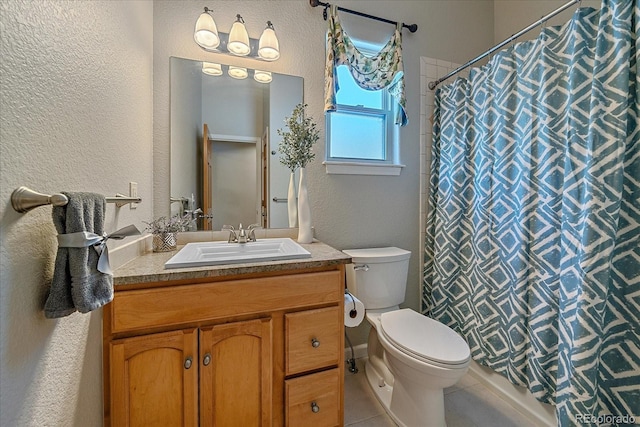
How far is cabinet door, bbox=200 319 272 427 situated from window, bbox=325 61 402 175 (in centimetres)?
113

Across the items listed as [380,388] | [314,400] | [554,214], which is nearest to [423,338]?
[380,388]

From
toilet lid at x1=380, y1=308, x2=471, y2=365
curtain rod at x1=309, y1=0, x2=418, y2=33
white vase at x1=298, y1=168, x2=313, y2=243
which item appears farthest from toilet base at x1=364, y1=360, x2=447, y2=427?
curtain rod at x1=309, y1=0, x2=418, y2=33

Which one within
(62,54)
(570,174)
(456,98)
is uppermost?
(456,98)

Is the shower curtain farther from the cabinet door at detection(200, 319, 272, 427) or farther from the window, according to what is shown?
the cabinet door at detection(200, 319, 272, 427)

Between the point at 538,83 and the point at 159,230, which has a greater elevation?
the point at 538,83

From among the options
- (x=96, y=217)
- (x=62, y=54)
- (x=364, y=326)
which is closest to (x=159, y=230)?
(x=96, y=217)

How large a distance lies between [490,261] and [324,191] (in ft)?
3.64

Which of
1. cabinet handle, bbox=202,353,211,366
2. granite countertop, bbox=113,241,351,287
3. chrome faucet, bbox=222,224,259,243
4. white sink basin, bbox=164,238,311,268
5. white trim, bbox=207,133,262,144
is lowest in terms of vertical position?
cabinet handle, bbox=202,353,211,366

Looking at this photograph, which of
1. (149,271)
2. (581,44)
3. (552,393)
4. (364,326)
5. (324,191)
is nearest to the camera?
(149,271)

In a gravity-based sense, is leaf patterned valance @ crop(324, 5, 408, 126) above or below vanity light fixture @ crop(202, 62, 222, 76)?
above

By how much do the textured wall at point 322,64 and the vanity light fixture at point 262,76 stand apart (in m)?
0.05

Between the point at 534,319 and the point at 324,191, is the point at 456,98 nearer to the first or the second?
the point at 324,191

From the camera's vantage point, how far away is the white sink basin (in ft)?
3.39

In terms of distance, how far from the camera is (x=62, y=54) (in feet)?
2.20
